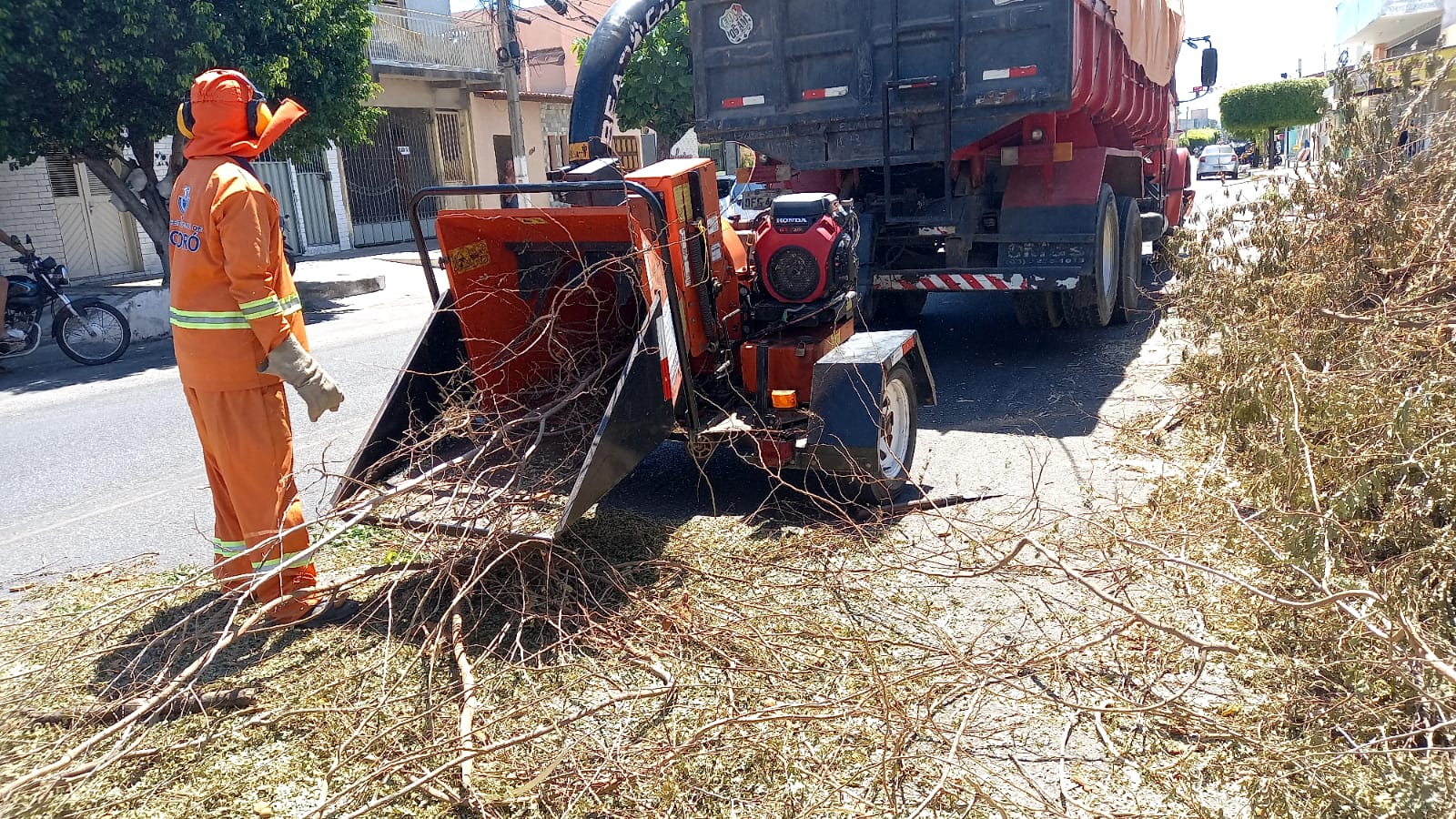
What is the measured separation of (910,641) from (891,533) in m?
1.07

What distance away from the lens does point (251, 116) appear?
3705mm

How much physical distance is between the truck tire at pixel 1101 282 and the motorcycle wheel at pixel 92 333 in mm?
8568

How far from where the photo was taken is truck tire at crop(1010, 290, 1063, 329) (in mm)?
8133

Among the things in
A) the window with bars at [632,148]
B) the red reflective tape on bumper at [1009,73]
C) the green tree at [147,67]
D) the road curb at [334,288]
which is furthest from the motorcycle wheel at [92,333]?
the window with bars at [632,148]

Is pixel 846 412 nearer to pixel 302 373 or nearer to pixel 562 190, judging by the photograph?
pixel 562 190

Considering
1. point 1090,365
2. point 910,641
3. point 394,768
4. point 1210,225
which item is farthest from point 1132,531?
point 1210,225

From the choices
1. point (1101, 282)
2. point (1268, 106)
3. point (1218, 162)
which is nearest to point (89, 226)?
point (1101, 282)

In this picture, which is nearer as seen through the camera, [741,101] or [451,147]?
[741,101]

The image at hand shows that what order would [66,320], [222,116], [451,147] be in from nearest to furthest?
1. [222,116]
2. [66,320]
3. [451,147]

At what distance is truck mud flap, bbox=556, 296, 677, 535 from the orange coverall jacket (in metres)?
1.16

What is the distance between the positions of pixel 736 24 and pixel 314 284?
832cm

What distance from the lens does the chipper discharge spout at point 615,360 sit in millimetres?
3840

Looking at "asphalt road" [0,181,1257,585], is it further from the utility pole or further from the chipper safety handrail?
the utility pole

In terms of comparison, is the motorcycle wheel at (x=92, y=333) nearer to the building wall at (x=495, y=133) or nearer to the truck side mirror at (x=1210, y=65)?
the truck side mirror at (x=1210, y=65)
